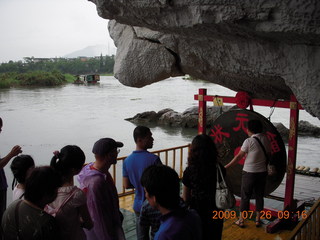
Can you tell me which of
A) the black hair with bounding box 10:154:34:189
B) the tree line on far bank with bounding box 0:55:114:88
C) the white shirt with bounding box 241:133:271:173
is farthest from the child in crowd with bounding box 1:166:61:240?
the tree line on far bank with bounding box 0:55:114:88

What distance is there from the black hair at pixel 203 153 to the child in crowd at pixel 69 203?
708mm

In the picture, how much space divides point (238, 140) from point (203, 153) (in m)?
2.00

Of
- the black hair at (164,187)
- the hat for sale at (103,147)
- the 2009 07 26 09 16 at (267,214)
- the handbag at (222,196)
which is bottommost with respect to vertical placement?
the 2009 07 26 09 16 at (267,214)

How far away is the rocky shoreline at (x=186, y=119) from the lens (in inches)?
551

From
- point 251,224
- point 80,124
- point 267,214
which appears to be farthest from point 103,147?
point 80,124

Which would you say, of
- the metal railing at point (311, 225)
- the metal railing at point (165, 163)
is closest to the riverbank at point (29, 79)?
the metal railing at point (165, 163)

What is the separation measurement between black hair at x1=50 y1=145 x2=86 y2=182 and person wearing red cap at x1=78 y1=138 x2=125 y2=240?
0.11 meters

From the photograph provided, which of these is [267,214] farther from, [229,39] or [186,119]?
[186,119]

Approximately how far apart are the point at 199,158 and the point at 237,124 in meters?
1.96

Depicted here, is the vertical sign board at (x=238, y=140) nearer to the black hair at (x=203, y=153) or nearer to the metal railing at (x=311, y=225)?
the metal railing at (x=311, y=225)

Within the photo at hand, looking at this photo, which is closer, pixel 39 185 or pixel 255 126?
pixel 39 185

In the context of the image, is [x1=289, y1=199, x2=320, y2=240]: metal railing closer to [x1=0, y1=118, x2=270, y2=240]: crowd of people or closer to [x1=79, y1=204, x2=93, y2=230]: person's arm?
[x1=0, y1=118, x2=270, y2=240]: crowd of people

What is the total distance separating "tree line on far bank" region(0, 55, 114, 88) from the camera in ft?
103

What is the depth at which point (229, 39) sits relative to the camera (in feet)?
7.61
